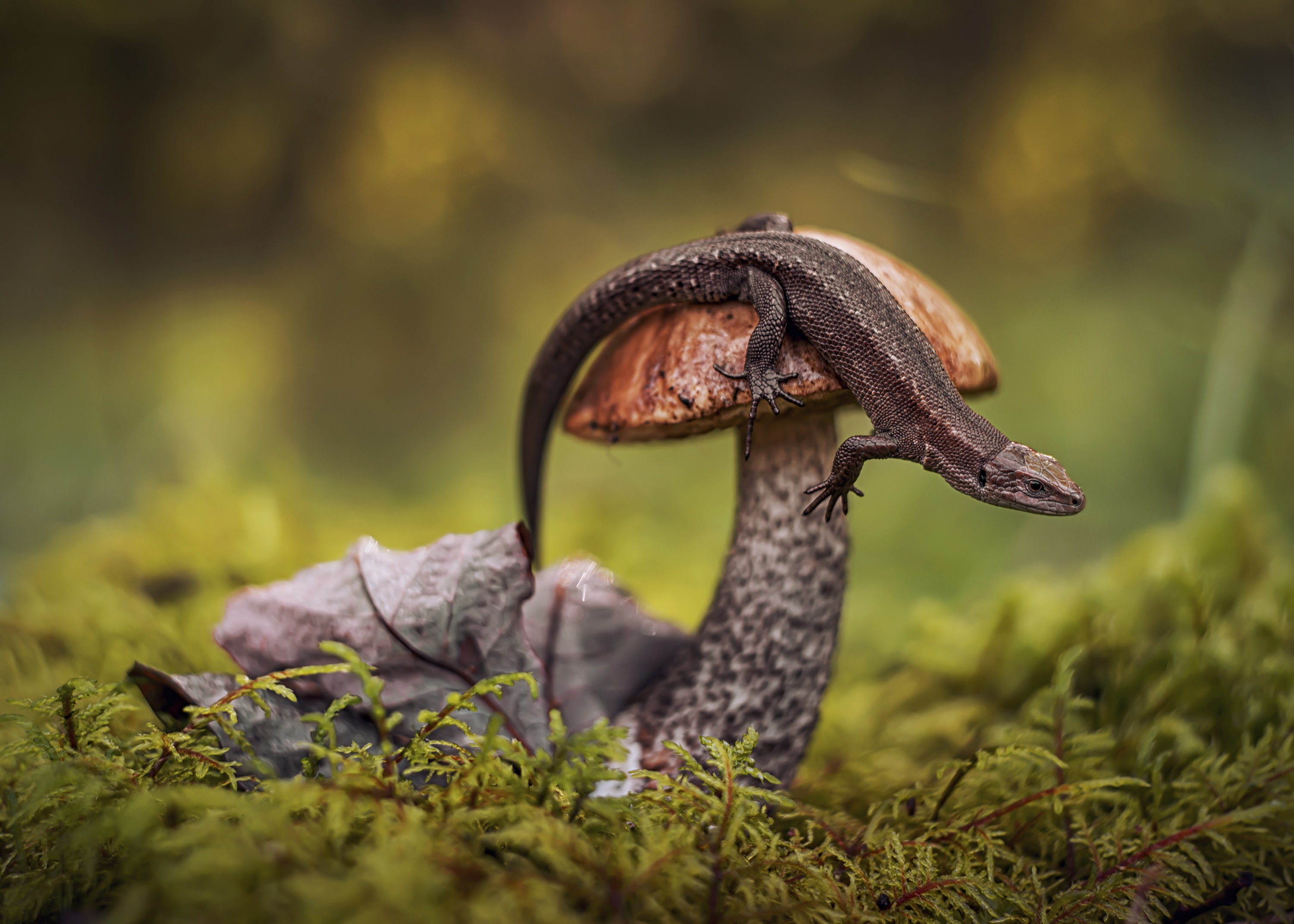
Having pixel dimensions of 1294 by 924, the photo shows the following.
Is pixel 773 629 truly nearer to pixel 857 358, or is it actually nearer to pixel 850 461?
pixel 850 461

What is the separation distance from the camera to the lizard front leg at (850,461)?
793 mm

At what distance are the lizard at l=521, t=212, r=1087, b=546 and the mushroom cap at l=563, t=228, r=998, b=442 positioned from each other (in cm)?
2

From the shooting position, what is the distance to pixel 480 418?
3.42 meters

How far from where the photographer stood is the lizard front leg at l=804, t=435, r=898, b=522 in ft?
2.60

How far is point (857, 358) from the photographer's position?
0.80 m

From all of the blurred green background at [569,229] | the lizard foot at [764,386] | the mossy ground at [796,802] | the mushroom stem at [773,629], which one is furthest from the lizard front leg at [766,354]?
the blurred green background at [569,229]

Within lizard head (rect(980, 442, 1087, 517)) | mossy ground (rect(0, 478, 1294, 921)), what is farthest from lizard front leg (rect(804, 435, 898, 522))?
mossy ground (rect(0, 478, 1294, 921))

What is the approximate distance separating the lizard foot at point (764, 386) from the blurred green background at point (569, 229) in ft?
4.38

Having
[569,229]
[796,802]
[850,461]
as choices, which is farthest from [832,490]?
[569,229]

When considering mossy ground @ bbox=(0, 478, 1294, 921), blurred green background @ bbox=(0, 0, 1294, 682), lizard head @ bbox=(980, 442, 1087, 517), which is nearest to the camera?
mossy ground @ bbox=(0, 478, 1294, 921)

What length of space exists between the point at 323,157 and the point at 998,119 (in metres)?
2.92

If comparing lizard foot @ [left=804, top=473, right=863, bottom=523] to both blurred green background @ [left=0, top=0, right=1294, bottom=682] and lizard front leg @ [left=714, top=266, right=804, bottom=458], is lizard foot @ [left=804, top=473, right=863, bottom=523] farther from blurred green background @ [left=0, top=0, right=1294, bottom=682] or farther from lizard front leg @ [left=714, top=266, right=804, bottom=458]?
blurred green background @ [left=0, top=0, right=1294, bottom=682]

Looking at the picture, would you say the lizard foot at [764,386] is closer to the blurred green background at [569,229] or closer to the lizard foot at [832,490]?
the lizard foot at [832,490]

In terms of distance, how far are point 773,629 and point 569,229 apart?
2637 millimetres
